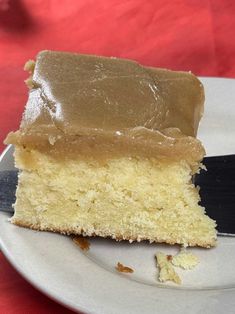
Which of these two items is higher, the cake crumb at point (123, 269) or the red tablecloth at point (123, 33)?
the red tablecloth at point (123, 33)

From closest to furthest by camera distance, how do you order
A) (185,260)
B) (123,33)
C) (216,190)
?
1. (185,260)
2. (216,190)
3. (123,33)

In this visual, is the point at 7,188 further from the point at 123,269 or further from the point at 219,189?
the point at 219,189

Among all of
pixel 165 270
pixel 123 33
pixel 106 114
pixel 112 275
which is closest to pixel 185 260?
pixel 165 270

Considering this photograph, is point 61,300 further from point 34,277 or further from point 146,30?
point 146,30

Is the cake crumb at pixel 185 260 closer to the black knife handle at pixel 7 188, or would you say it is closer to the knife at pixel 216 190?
the knife at pixel 216 190

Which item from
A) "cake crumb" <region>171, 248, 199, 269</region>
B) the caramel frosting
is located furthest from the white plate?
the caramel frosting

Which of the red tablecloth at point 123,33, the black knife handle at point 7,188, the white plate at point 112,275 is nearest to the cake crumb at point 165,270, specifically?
the white plate at point 112,275
